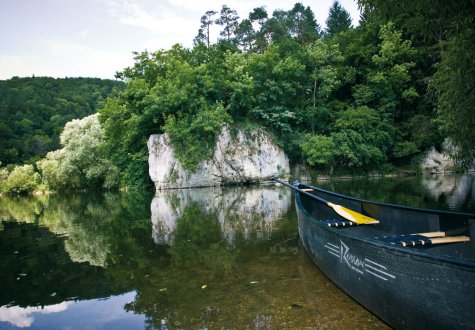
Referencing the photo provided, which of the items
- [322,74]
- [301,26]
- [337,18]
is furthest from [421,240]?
[337,18]

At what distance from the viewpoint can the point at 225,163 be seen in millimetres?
31188

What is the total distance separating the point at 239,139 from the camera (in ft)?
103

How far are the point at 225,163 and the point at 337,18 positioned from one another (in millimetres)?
39048

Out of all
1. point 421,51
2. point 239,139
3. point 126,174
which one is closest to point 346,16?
point 421,51

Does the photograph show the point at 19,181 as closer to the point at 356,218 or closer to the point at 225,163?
Answer: the point at 225,163

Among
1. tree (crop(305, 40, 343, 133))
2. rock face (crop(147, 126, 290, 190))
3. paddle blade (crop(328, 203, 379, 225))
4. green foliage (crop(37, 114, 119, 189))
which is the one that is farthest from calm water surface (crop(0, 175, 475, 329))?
green foliage (crop(37, 114, 119, 189))

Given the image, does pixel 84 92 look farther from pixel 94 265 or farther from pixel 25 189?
pixel 94 265

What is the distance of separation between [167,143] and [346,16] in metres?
41.6

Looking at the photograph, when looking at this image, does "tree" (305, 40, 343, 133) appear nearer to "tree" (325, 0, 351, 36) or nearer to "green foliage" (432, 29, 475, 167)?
"tree" (325, 0, 351, 36)

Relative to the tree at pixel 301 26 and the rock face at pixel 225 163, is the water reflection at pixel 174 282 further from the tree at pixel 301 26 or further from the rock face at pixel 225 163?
the tree at pixel 301 26

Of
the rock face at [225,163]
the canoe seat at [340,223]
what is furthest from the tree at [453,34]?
the rock face at [225,163]

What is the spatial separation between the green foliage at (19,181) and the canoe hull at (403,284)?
182 feet

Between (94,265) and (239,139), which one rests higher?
(239,139)

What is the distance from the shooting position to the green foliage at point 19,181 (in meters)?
48.6
